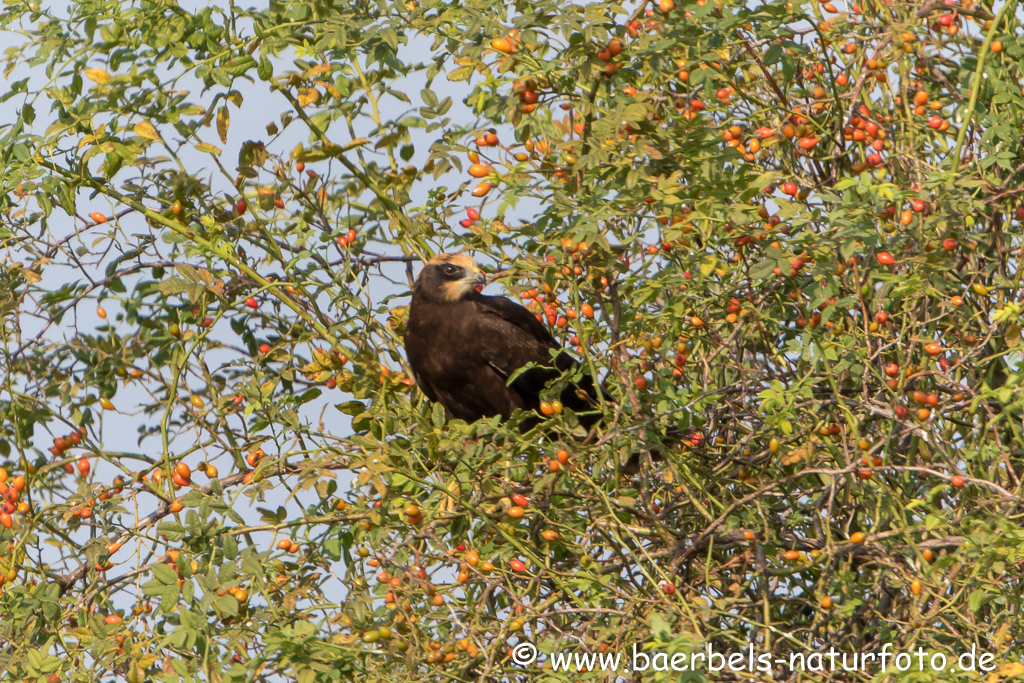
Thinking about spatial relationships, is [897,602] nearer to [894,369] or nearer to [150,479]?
[894,369]

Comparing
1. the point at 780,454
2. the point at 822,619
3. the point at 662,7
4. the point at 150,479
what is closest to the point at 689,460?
the point at 780,454

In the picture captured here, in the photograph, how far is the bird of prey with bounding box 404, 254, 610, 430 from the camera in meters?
5.11

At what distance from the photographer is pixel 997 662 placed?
320cm

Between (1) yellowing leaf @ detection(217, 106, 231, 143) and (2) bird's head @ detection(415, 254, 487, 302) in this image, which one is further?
(2) bird's head @ detection(415, 254, 487, 302)

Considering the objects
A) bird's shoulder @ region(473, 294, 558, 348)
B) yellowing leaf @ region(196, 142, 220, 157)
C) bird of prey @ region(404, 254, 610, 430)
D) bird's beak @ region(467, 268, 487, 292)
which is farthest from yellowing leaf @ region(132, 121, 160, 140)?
bird's shoulder @ region(473, 294, 558, 348)

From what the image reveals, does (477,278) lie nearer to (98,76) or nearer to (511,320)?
(511,320)

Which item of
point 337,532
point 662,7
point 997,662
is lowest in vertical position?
point 997,662

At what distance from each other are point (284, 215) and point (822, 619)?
2280 mm

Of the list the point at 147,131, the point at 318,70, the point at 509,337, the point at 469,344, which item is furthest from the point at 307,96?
the point at 509,337

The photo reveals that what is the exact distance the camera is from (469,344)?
522 cm
